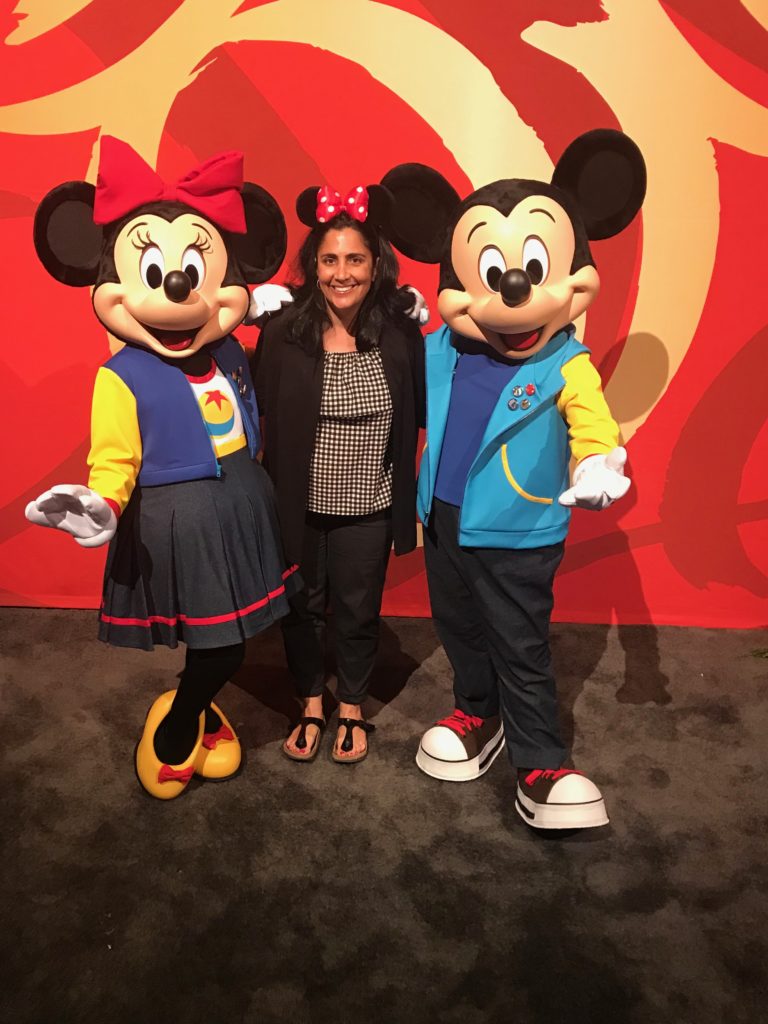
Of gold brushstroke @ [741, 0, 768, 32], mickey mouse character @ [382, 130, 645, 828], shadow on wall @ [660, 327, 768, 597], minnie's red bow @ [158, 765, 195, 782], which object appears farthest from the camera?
shadow on wall @ [660, 327, 768, 597]

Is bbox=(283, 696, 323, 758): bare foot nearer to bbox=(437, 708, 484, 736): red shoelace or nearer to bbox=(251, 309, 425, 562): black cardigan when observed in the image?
bbox=(437, 708, 484, 736): red shoelace

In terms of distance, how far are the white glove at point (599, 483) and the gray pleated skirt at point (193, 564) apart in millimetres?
626

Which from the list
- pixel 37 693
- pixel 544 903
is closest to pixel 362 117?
pixel 37 693

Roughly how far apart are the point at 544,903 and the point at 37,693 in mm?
1437

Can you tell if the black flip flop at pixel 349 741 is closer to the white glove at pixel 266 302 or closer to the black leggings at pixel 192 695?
the black leggings at pixel 192 695

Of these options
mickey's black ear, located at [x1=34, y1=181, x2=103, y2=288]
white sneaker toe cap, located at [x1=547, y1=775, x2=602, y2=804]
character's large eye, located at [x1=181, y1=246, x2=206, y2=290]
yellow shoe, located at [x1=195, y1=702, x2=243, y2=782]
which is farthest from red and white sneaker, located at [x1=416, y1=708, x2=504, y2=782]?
mickey's black ear, located at [x1=34, y1=181, x2=103, y2=288]

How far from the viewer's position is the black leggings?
174 cm

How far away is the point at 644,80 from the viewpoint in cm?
219

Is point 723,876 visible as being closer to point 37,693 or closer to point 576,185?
point 576,185

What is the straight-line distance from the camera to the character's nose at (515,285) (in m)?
1.45

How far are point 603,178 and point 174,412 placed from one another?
920 mm

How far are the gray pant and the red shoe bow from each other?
207 millimetres

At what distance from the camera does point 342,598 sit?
197cm

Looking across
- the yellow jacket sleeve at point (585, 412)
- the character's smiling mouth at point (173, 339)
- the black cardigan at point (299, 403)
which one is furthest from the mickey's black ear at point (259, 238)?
the yellow jacket sleeve at point (585, 412)
